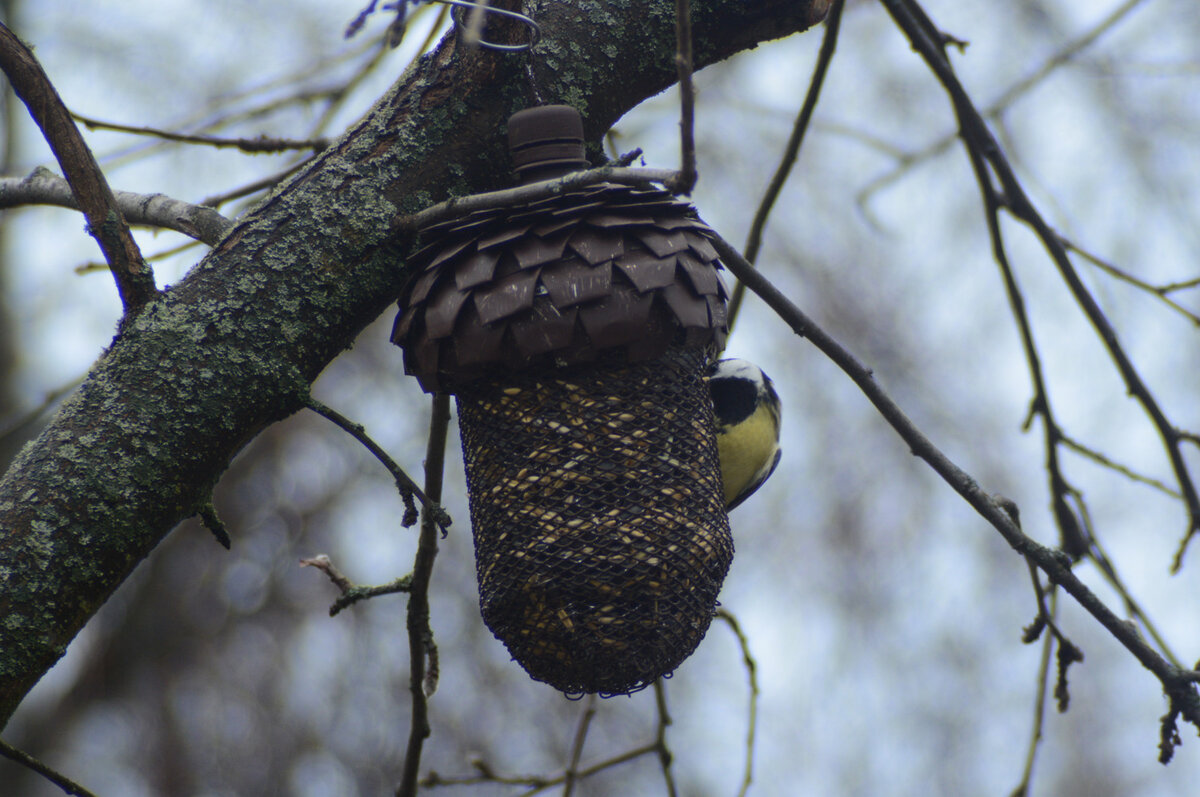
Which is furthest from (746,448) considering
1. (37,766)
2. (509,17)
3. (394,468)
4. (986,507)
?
(37,766)

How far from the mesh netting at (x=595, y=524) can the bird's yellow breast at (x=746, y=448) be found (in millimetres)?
191

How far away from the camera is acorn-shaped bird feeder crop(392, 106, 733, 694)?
0.86 m

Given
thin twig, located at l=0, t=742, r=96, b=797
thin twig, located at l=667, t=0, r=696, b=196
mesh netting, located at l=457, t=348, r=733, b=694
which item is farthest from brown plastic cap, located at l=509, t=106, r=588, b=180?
thin twig, located at l=0, t=742, r=96, b=797

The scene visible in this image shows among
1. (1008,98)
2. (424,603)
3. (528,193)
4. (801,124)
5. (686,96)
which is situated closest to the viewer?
(686,96)

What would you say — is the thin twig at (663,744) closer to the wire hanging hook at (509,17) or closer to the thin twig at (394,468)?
the thin twig at (394,468)

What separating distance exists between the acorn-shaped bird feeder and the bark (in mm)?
85

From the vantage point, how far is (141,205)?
3.74 feet

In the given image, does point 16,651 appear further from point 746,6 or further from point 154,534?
point 746,6

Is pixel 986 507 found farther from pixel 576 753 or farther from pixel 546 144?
pixel 576 753

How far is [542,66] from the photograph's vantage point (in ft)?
3.44

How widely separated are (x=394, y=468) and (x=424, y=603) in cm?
Answer: 39

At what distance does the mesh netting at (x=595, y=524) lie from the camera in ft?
2.85

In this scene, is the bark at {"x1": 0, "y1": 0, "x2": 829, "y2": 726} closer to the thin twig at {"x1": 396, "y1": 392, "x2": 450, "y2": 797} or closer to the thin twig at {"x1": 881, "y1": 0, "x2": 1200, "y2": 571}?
the thin twig at {"x1": 396, "y1": 392, "x2": 450, "y2": 797}

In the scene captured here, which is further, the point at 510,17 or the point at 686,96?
the point at 510,17
